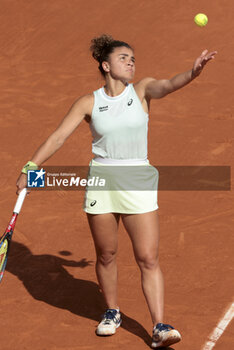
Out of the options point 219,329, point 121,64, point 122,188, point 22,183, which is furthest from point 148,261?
point 121,64

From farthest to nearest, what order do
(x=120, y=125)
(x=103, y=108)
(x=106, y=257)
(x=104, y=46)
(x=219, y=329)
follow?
(x=219, y=329) → (x=106, y=257) → (x=104, y=46) → (x=103, y=108) → (x=120, y=125)

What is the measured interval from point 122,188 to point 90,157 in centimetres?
529

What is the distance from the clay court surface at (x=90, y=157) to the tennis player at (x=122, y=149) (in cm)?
61

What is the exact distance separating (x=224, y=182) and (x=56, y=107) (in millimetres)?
3838

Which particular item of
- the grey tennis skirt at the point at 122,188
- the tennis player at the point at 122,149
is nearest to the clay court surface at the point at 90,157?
the tennis player at the point at 122,149

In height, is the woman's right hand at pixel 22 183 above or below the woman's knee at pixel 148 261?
above

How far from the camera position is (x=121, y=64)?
6430 millimetres

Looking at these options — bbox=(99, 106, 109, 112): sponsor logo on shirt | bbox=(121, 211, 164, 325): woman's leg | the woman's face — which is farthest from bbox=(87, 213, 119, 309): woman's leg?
the woman's face

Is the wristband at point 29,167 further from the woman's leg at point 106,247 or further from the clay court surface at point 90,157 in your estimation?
the clay court surface at point 90,157

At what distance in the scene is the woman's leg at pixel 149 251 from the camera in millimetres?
6410

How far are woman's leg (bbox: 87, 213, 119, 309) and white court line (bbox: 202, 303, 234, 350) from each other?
91cm

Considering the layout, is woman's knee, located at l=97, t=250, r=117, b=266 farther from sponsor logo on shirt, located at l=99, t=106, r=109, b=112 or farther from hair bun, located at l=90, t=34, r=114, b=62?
hair bun, located at l=90, t=34, r=114, b=62

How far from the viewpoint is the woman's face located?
21.1 feet

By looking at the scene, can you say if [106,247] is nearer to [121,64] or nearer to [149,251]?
[149,251]
